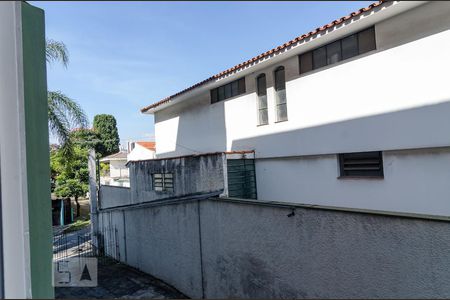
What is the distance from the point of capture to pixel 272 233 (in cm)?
605

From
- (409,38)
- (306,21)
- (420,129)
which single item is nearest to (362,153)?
(420,129)

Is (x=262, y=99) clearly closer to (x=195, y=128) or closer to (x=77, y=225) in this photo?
(x=195, y=128)

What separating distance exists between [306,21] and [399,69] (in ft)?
18.1

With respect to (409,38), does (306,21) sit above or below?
below

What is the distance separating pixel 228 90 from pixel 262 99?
1806 mm

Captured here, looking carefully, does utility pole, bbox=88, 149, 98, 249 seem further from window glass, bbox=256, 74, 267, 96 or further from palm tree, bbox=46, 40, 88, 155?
window glass, bbox=256, 74, 267, 96

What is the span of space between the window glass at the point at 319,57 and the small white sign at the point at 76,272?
9.26 metres

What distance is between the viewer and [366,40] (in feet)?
21.4

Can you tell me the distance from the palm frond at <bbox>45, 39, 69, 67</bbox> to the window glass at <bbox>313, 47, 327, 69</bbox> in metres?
8.01

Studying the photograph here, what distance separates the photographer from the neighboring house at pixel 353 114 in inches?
223

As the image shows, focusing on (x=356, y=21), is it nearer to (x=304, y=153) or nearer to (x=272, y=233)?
(x=304, y=153)

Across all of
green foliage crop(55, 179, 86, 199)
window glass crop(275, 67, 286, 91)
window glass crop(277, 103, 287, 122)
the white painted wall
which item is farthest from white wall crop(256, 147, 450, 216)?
green foliage crop(55, 179, 86, 199)

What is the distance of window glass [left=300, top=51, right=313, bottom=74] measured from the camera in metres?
7.88

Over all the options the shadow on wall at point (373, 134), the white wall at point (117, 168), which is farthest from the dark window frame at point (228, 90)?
the white wall at point (117, 168)
